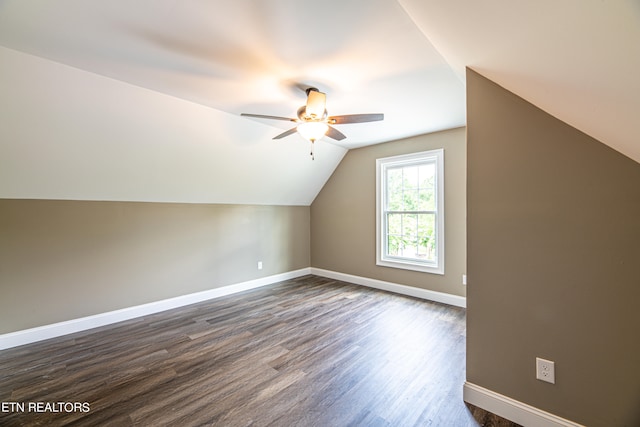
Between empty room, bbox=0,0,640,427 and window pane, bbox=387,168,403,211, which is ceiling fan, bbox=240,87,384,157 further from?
A: window pane, bbox=387,168,403,211

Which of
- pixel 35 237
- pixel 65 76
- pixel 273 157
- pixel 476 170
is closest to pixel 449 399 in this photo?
pixel 476 170

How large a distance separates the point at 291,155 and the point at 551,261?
342 cm

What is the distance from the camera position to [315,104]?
7.28ft

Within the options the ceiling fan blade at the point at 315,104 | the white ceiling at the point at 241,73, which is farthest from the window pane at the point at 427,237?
the ceiling fan blade at the point at 315,104

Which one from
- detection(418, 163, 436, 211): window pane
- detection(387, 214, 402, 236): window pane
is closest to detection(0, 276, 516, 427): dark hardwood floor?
detection(387, 214, 402, 236): window pane

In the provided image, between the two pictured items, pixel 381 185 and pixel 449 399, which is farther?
pixel 381 185

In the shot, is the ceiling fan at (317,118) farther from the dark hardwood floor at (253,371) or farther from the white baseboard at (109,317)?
the white baseboard at (109,317)

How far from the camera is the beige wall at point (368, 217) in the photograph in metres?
3.61

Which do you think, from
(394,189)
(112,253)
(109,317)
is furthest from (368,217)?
(109,317)

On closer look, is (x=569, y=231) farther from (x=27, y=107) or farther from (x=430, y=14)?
(x=27, y=107)

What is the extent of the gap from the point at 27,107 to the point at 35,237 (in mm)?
1440

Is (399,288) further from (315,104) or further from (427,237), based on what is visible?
(315,104)

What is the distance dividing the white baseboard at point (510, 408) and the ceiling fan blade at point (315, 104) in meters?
2.37

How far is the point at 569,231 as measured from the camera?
4.87ft
